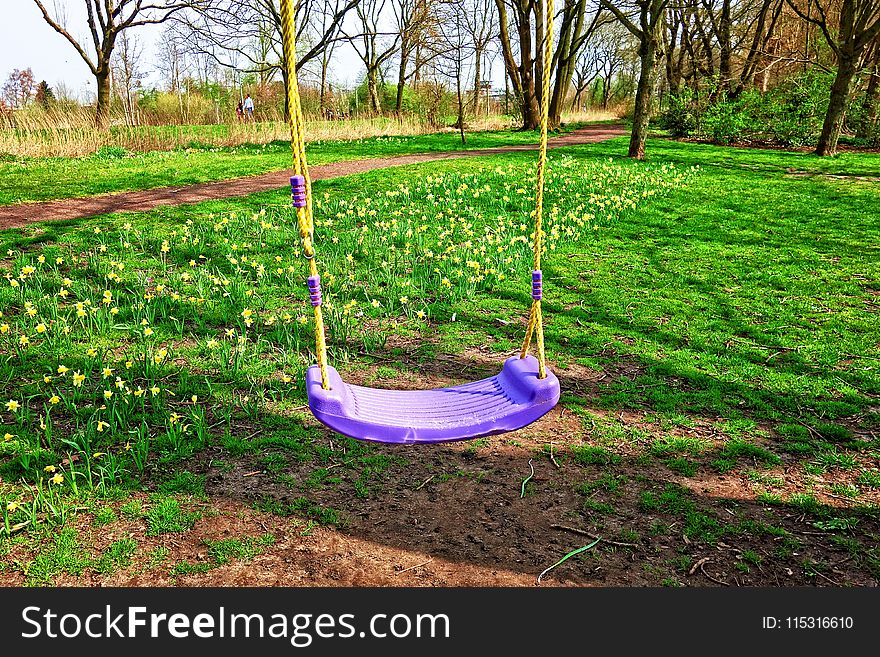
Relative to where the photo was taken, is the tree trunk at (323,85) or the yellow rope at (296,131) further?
the tree trunk at (323,85)

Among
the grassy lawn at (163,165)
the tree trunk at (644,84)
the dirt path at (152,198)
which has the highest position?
the tree trunk at (644,84)

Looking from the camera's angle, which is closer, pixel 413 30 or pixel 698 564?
pixel 698 564

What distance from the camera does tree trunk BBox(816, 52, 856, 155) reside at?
14594mm

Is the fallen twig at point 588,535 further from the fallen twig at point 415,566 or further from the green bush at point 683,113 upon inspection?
the green bush at point 683,113

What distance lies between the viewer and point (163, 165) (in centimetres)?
1265

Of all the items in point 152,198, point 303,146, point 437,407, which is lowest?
point 437,407

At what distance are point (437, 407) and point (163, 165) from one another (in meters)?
11.4

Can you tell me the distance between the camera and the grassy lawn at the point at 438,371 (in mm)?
2949

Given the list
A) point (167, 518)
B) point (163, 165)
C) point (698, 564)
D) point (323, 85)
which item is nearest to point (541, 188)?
point (698, 564)

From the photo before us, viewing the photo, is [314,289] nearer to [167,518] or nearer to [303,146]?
[303,146]

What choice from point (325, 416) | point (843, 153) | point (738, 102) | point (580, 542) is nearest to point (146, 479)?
point (325, 416)

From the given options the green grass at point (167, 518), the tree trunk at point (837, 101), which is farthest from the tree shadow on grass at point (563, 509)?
the tree trunk at point (837, 101)

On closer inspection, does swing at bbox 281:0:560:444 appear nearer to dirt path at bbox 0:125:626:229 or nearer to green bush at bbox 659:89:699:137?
dirt path at bbox 0:125:626:229

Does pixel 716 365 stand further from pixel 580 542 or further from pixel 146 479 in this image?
pixel 146 479
